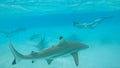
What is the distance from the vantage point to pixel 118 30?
6.18 meters

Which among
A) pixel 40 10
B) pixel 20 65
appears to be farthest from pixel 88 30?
pixel 20 65

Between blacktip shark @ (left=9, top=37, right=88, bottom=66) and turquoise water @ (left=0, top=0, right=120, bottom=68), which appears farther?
turquoise water @ (left=0, top=0, right=120, bottom=68)

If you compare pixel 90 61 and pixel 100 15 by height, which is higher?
pixel 100 15

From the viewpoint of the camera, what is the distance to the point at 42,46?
6176 millimetres

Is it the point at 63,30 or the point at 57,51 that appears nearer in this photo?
the point at 57,51

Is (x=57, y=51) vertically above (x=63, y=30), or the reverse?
(x=63, y=30)

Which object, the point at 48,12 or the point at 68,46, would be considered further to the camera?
the point at 48,12

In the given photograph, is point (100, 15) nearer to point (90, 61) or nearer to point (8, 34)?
point (90, 61)

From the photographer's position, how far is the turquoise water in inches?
244

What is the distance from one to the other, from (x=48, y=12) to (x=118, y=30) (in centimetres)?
162

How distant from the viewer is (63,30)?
6309 mm

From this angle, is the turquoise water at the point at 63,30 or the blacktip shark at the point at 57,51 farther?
the turquoise water at the point at 63,30

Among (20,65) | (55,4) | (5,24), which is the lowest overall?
(20,65)

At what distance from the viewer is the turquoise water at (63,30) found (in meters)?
6.19
